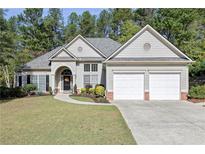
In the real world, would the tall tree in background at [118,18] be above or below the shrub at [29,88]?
above

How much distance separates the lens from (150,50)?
24.5 meters

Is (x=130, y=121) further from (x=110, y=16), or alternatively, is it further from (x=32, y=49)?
(x=110, y=16)

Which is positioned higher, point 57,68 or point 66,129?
point 57,68

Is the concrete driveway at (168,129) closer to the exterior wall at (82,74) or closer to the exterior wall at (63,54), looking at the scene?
the exterior wall at (82,74)

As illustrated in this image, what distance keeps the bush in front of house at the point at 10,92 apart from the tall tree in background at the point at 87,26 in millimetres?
27244

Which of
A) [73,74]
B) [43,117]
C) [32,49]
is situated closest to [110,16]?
[32,49]

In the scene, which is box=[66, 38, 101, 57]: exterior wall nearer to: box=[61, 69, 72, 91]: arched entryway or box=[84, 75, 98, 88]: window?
box=[61, 69, 72, 91]: arched entryway

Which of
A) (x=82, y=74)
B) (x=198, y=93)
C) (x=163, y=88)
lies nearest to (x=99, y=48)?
(x=82, y=74)

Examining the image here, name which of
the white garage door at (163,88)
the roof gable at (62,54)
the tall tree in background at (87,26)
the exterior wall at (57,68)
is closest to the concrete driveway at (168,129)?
the white garage door at (163,88)

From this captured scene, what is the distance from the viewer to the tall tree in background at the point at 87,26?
53244 mm

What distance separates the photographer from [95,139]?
937cm

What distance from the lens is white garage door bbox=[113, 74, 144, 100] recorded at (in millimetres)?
23984

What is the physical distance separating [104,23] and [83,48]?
24.6 metres

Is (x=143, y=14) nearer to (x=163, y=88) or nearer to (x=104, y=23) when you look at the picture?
(x=104, y=23)
